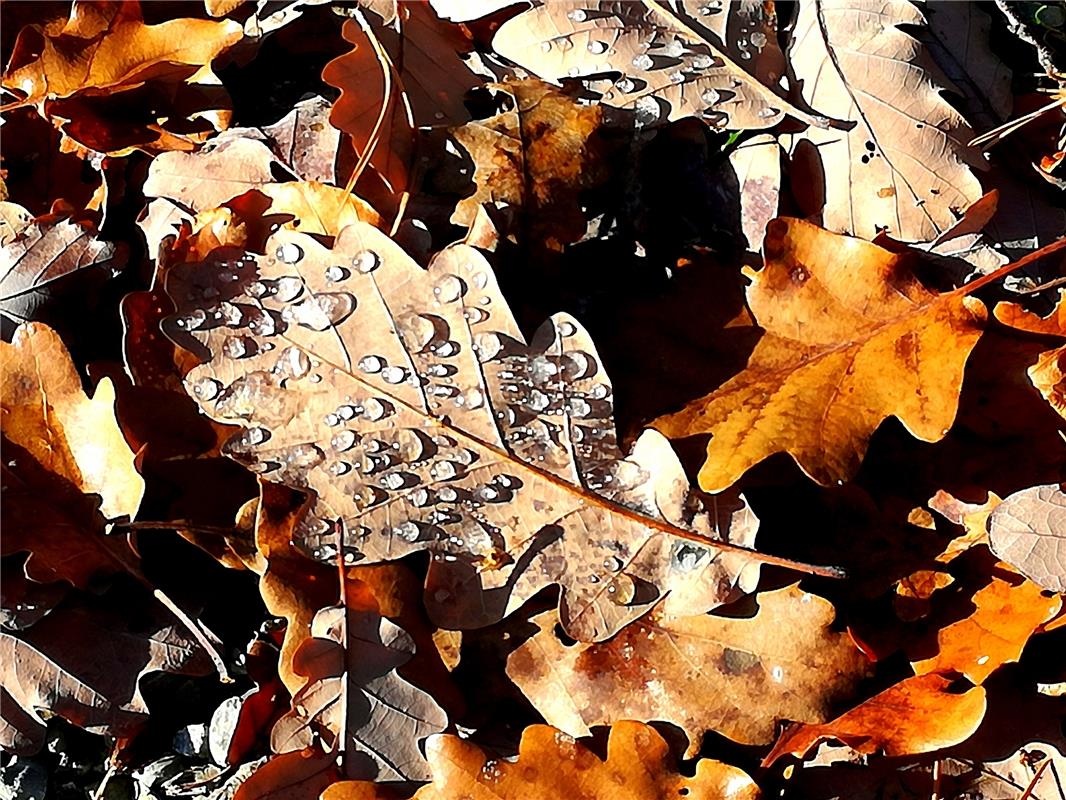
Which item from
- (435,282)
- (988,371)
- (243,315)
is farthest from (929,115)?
(243,315)

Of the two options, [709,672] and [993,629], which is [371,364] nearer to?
[709,672]

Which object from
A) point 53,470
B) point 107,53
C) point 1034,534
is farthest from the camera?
point 107,53

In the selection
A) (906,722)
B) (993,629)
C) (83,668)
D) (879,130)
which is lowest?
(83,668)

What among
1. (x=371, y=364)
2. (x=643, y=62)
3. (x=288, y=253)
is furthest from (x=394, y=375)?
(x=643, y=62)

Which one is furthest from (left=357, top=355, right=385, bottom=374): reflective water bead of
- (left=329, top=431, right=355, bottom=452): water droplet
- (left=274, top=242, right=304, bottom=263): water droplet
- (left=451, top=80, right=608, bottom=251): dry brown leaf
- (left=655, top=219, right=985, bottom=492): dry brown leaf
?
(left=655, top=219, right=985, bottom=492): dry brown leaf

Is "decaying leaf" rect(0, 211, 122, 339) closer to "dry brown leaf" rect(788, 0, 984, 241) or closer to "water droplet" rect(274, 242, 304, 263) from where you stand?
"water droplet" rect(274, 242, 304, 263)

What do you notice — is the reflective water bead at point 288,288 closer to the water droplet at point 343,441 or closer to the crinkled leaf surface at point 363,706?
the water droplet at point 343,441

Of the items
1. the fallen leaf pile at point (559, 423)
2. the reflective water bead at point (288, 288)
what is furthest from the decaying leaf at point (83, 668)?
the reflective water bead at point (288, 288)

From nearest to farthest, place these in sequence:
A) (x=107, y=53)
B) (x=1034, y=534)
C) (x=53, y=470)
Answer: (x=1034, y=534) < (x=53, y=470) < (x=107, y=53)

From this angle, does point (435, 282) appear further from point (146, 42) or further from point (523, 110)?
point (146, 42)
